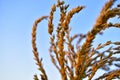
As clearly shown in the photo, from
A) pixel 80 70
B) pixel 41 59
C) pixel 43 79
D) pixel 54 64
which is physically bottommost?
pixel 80 70

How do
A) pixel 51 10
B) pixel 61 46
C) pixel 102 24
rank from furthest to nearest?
1. pixel 51 10
2. pixel 61 46
3. pixel 102 24

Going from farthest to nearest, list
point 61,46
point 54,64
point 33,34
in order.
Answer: point 54,64 → point 33,34 → point 61,46

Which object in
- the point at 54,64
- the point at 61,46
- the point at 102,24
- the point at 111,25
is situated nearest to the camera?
the point at 102,24

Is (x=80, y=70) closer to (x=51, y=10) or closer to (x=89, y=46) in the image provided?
(x=89, y=46)

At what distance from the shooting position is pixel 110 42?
277 cm

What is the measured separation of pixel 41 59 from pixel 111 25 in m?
0.99

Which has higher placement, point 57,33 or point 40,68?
point 57,33

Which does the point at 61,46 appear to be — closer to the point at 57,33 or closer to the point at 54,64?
the point at 57,33

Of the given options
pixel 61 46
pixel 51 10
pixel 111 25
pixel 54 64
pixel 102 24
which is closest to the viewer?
pixel 102 24

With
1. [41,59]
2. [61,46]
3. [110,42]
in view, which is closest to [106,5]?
[110,42]

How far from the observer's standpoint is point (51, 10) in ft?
9.72

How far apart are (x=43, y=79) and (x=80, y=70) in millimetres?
539

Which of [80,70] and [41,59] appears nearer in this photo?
[80,70]

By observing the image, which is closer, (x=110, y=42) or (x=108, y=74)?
(x=110, y=42)
